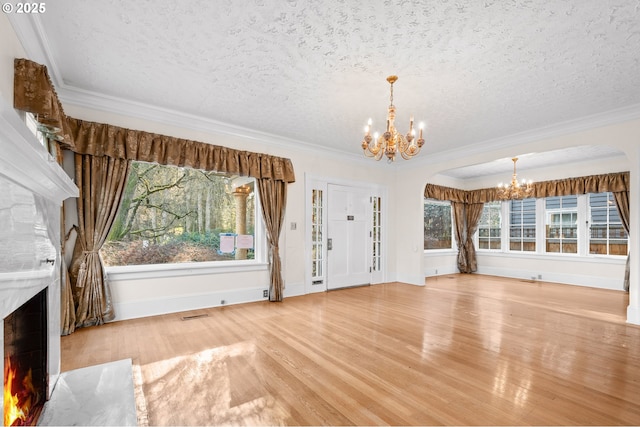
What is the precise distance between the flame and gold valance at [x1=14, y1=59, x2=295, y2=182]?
2.14 metres

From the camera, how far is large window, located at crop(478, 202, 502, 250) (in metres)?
8.43

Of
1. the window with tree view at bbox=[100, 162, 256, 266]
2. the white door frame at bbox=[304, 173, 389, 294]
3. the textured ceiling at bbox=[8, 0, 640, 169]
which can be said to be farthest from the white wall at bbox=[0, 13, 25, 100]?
the white door frame at bbox=[304, 173, 389, 294]

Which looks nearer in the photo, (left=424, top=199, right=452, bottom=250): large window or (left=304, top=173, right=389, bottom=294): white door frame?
(left=304, top=173, right=389, bottom=294): white door frame

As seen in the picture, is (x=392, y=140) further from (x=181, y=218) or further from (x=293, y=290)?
(x=293, y=290)

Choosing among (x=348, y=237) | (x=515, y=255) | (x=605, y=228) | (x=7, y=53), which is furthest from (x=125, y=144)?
(x=605, y=228)

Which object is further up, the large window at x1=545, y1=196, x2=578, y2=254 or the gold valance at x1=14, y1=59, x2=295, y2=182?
the gold valance at x1=14, y1=59, x2=295, y2=182

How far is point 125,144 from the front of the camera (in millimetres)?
3854

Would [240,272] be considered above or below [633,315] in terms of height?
above

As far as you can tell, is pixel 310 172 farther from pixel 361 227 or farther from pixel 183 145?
pixel 183 145

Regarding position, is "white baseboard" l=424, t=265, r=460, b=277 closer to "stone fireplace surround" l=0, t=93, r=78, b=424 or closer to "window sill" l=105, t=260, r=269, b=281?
"window sill" l=105, t=260, r=269, b=281

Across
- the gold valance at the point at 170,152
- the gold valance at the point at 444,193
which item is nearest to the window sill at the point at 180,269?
the gold valance at the point at 170,152

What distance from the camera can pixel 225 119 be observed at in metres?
4.46

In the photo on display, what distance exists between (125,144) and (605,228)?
9309 millimetres

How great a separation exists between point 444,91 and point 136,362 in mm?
4287
